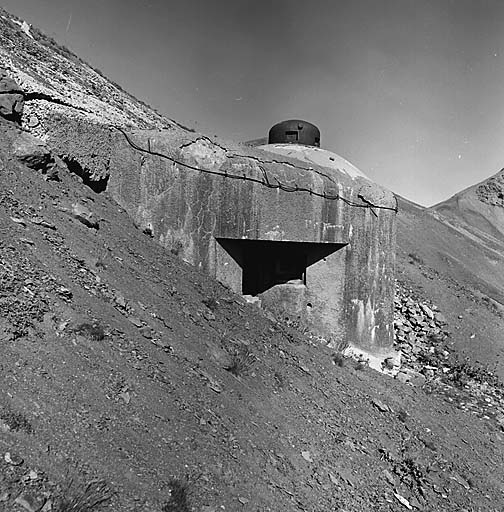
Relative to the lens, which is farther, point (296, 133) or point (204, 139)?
point (296, 133)

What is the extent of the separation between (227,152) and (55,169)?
260 centimetres

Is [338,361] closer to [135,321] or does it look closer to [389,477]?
[389,477]

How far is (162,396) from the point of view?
3.39m

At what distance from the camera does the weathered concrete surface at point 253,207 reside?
6527 mm

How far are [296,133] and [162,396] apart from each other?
7.44 m

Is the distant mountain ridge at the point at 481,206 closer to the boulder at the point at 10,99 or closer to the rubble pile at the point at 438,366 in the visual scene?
the rubble pile at the point at 438,366

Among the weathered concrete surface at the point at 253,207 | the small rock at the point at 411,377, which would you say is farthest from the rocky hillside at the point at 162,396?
the small rock at the point at 411,377

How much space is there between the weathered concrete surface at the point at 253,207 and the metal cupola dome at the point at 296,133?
929 mm

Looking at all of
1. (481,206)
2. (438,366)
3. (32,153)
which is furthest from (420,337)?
(481,206)

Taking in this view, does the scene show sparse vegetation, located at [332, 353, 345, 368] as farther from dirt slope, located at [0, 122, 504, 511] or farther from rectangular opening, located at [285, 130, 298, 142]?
rectangular opening, located at [285, 130, 298, 142]

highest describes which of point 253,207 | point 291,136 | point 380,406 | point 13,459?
point 291,136

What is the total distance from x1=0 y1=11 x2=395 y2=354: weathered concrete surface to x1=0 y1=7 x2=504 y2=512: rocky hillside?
274mm

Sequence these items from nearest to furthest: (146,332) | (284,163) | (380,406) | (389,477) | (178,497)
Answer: (178,497) → (146,332) → (389,477) → (380,406) → (284,163)

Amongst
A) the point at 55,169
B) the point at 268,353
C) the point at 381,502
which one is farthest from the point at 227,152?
the point at 381,502
